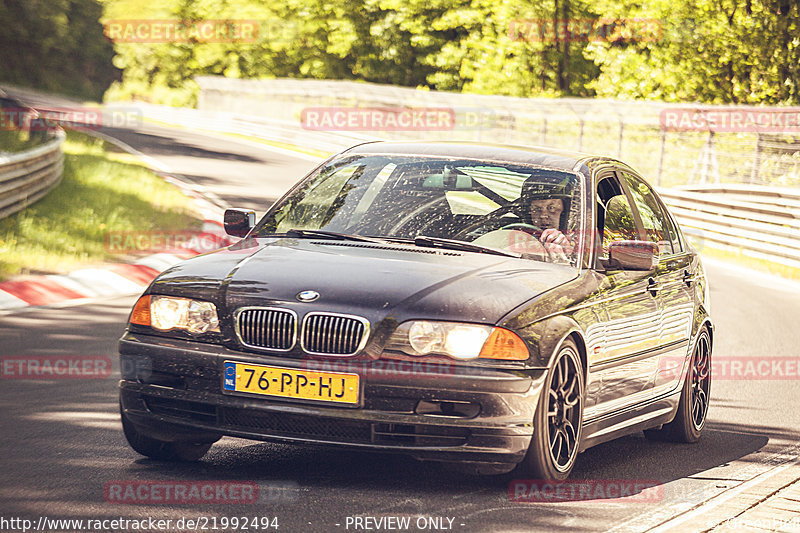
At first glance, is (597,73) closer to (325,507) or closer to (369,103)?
(369,103)

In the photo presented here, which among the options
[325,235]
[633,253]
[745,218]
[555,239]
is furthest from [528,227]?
[745,218]

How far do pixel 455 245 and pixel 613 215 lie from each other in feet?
4.15

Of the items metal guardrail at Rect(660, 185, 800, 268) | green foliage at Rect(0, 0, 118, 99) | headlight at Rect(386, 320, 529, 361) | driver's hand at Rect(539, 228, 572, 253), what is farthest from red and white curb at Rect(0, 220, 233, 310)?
green foliage at Rect(0, 0, 118, 99)

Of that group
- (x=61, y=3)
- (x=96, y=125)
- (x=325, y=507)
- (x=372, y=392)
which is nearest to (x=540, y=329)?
(x=372, y=392)

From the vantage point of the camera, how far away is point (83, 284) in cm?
1328

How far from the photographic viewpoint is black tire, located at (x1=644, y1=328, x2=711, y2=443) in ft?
24.5

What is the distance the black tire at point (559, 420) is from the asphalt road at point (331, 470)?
197 mm

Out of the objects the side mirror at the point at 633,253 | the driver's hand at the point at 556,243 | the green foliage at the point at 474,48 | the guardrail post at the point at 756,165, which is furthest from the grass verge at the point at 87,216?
the green foliage at the point at 474,48

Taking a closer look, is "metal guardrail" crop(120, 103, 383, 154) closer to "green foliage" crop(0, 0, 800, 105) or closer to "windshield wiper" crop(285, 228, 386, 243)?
"green foliage" crop(0, 0, 800, 105)

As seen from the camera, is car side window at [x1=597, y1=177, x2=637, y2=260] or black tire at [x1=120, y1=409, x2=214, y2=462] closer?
black tire at [x1=120, y1=409, x2=214, y2=462]

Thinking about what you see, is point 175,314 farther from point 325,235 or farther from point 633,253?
point 633,253

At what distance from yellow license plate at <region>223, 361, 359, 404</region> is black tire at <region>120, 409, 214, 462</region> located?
0.67m

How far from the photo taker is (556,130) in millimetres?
37531

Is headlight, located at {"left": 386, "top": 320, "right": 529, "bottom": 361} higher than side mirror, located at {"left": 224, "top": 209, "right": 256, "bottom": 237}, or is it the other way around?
side mirror, located at {"left": 224, "top": 209, "right": 256, "bottom": 237}
